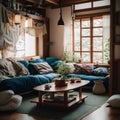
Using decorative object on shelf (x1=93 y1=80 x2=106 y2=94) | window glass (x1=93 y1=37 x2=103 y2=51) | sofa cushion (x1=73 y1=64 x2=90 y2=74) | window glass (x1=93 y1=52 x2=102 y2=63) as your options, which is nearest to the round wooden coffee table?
decorative object on shelf (x1=93 y1=80 x2=106 y2=94)

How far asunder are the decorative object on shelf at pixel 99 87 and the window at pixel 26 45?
98.0 inches

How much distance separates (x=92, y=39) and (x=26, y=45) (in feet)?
6.92

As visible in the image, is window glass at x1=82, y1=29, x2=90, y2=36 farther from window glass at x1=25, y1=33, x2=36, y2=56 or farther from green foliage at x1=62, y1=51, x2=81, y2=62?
window glass at x1=25, y1=33, x2=36, y2=56

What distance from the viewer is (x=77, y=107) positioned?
4469 mm

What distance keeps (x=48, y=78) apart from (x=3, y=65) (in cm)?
125

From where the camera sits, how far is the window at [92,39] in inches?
258

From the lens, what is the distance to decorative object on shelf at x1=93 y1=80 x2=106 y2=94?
18.5ft

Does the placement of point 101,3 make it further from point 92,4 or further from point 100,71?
point 100,71

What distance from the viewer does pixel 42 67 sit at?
6398 millimetres

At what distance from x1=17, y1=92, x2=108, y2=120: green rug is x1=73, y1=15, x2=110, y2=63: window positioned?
2.10 meters

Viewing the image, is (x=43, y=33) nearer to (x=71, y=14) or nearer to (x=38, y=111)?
(x=71, y=14)

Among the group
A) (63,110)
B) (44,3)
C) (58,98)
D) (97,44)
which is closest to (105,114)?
(63,110)

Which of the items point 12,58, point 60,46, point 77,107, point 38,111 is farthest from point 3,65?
point 60,46

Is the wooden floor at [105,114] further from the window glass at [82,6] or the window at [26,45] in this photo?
the window glass at [82,6]
